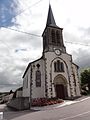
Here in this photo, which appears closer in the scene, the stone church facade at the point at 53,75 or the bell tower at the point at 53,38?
the stone church facade at the point at 53,75

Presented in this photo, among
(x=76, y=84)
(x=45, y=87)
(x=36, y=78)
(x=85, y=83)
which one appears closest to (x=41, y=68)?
(x=36, y=78)

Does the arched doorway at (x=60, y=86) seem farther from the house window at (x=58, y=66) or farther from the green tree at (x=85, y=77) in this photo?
the green tree at (x=85, y=77)

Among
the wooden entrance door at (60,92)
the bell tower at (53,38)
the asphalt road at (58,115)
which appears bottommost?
the asphalt road at (58,115)

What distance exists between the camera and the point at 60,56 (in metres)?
25.0

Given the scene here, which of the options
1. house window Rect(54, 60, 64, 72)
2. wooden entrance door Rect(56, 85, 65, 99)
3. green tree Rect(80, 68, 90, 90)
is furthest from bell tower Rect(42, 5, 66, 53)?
green tree Rect(80, 68, 90, 90)

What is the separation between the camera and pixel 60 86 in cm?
2339

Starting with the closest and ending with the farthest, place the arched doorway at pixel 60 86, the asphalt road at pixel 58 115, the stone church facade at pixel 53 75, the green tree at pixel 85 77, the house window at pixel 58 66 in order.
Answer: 1. the asphalt road at pixel 58 115
2. the stone church facade at pixel 53 75
3. the arched doorway at pixel 60 86
4. the house window at pixel 58 66
5. the green tree at pixel 85 77

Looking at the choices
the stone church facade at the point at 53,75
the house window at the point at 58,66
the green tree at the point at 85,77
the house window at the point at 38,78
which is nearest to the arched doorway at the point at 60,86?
the stone church facade at the point at 53,75

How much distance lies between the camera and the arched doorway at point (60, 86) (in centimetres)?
2283

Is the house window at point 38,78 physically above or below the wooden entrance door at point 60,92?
above

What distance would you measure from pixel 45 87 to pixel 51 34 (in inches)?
428

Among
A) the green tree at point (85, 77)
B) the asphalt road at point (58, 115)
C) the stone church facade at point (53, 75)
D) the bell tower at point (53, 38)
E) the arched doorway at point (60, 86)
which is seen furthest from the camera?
the green tree at point (85, 77)

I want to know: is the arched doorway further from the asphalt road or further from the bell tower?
the asphalt road

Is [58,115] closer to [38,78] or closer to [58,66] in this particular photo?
[38,78]
